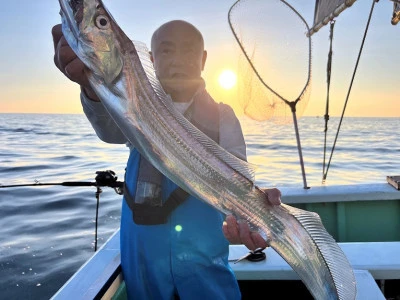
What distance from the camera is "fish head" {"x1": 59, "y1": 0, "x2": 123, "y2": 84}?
130 cm

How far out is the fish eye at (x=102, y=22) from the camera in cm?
130

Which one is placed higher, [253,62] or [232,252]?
[253,62]

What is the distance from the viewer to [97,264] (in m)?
2.93

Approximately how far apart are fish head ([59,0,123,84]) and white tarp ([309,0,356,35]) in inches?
145

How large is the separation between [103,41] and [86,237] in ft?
22.2

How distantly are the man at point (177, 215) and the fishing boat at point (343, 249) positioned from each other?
405mm

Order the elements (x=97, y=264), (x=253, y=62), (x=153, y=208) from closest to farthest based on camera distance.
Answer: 1. (x=153, y=208)
2. (x=97, y=264)
3. (x=253, y=62)

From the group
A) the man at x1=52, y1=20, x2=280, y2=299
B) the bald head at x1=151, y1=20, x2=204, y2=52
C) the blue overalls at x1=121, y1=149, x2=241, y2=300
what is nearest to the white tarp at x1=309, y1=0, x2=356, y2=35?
the bald head at x1=151, y1=20, x2=204, y2=52

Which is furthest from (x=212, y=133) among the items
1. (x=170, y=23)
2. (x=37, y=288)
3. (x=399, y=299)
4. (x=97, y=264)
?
(x=37, y=288)

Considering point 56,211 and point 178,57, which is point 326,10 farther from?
point 56,211

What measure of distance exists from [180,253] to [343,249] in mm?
1673

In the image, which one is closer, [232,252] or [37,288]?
[232,252]

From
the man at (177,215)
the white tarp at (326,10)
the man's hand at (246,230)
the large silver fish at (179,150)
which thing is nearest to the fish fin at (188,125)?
the large silver fish at (179,150)

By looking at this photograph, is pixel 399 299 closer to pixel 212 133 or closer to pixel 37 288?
pixel 212 133
